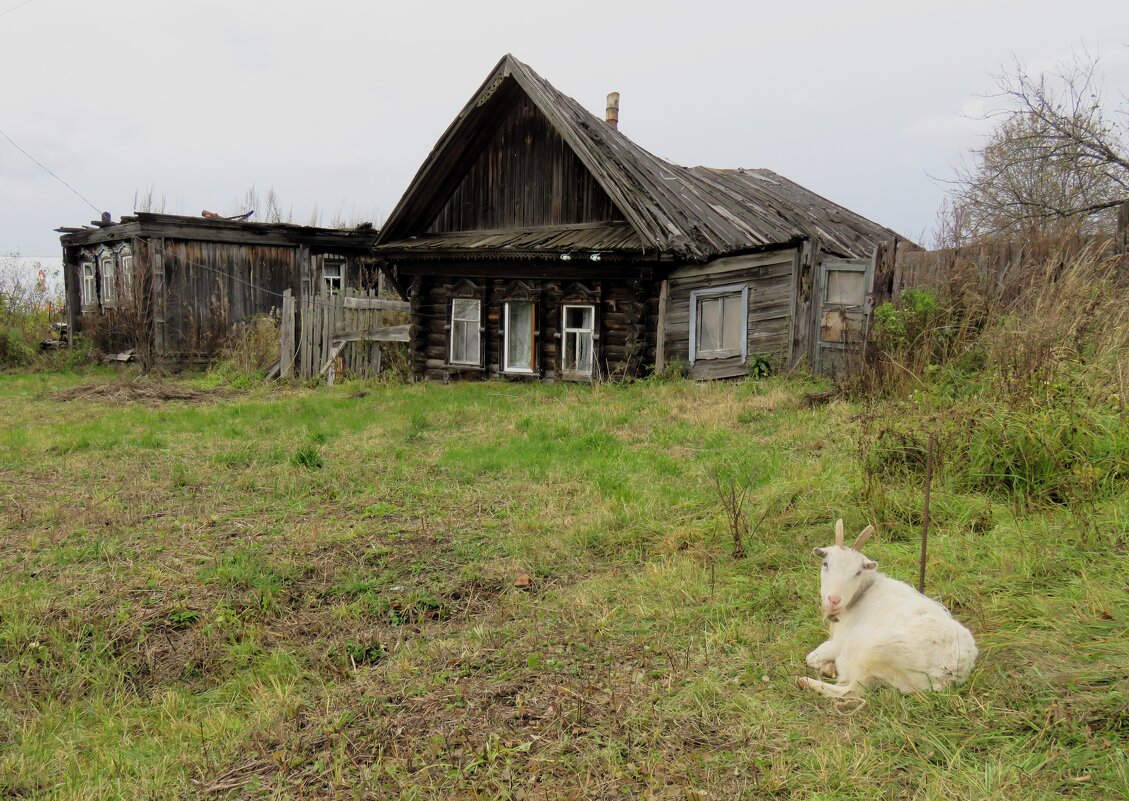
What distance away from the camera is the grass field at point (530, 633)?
2.68 m

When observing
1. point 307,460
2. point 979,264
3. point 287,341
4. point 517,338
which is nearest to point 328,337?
point 287,341

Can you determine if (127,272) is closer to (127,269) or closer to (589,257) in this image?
(127,269)

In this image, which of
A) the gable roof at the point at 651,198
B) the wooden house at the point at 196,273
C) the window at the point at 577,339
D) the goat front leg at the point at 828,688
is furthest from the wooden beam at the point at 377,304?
the goat front leg at the point at 828,688

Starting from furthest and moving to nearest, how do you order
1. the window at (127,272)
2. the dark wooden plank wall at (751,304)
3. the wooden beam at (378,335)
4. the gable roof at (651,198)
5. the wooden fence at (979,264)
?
the window at (127,272) → the wooden beam at (378,335) → the gable roof at (651,198) → the dark wooden plank wall at (751,304) → the wooden fence at (979,264)

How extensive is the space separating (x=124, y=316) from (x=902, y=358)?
1822cm

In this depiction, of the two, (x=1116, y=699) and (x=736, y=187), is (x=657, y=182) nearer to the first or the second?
(x=736, y=187)

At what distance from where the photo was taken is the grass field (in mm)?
2682

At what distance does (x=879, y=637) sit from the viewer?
116 inches

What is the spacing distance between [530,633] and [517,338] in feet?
37.7

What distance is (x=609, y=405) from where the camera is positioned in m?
10.3

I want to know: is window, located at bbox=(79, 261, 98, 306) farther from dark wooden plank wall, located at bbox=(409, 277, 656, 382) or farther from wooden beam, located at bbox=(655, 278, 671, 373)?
wooden beam, located at bbox=(655, 278, 671, 373)

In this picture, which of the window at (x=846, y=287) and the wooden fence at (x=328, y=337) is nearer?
the window at (x=846, y=287)

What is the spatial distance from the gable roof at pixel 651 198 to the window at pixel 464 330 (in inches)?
70.4

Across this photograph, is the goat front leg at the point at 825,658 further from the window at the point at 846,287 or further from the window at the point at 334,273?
the window at the point at 334,273
